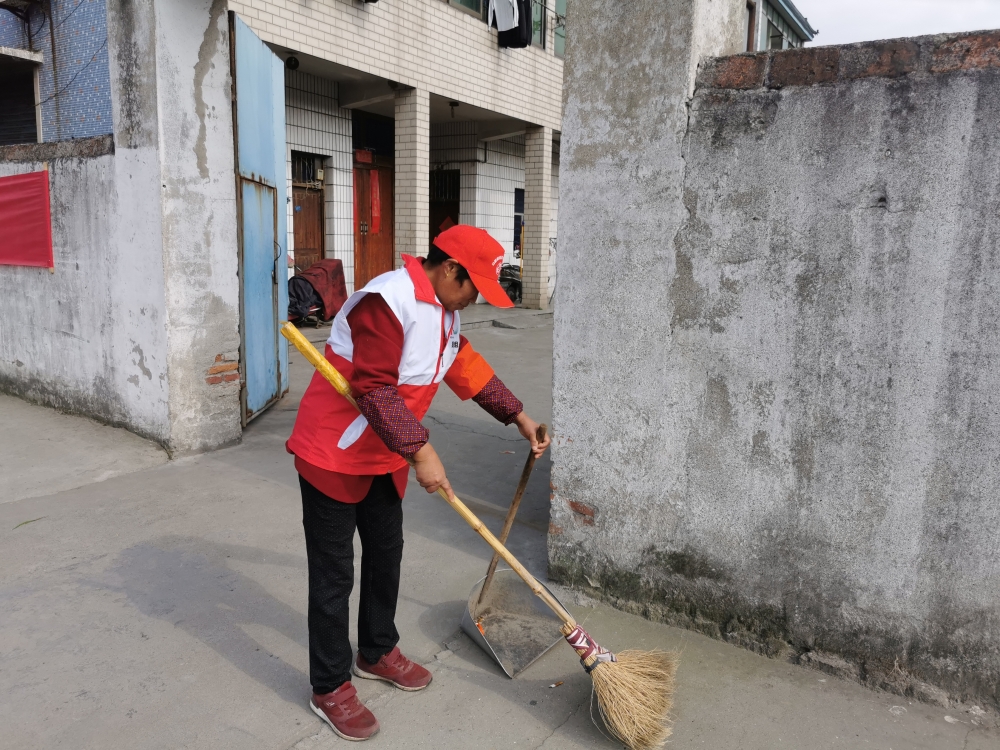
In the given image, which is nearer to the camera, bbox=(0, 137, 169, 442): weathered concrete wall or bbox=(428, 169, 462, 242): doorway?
bbox=(0, 137, 169, 442): weathered concrete wall

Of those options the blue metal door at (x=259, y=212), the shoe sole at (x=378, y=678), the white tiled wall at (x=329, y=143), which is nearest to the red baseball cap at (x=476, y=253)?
the shoe sole at (x=378, y=678)

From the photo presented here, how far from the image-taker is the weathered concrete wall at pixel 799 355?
8.16ft

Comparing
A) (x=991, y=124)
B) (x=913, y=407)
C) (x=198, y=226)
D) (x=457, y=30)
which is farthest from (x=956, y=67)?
(x=457, y=30)

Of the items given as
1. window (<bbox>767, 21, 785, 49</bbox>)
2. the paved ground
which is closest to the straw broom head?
the paved ground

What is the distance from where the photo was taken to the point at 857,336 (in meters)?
2.64

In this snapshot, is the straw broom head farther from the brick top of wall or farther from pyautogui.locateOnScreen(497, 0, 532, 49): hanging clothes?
pyautogui.locateOnScreen(497, 0, 532, 49): hanging clothes

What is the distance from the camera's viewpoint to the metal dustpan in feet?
9.59

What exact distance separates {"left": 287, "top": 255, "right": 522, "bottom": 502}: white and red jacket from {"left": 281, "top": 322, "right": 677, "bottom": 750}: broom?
10 cm

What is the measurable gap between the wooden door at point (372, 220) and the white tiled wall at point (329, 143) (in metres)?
0.65

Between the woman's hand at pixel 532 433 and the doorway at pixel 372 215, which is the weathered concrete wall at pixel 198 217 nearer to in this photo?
the woman's hand at pixel 532 433

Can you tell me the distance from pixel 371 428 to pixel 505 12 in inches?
455

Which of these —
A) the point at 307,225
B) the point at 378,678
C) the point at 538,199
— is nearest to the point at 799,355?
the point at 378,678

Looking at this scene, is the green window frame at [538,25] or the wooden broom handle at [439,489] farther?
the green window frame at [538,25]

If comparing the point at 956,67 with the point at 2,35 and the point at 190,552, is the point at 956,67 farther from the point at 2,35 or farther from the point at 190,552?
the point at 2,35
